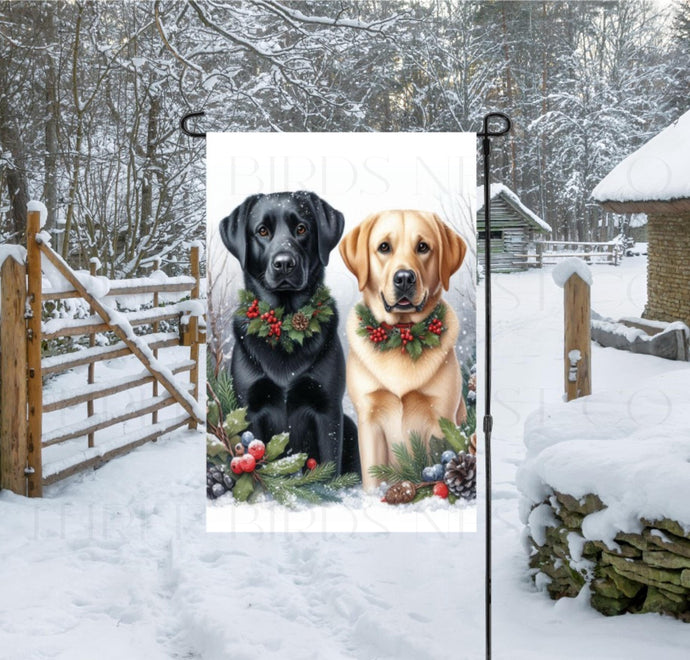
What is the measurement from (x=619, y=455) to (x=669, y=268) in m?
5.17

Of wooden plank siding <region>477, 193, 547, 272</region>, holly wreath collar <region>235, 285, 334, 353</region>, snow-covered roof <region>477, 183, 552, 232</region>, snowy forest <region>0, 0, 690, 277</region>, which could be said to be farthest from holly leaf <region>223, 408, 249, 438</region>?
wooden plank siding <region>477, 193, 547, 272</region>

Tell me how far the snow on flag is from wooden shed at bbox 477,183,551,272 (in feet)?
18.8

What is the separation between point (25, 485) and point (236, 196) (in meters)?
2.41

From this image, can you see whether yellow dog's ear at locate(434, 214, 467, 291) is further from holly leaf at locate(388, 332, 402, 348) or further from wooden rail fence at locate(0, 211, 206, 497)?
wooden rail fence at locate(0, 211, 206, 497)

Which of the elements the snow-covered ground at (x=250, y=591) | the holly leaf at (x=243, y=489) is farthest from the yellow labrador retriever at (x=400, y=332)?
the snow-covered ground at (x=250, y=591)

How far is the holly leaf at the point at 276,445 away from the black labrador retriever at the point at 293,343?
0.06ft

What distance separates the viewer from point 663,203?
22.3ft

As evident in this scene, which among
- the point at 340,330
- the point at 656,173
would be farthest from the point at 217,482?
the point at 656,173

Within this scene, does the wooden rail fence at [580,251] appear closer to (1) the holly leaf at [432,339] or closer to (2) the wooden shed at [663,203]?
(2) the wooden shed at [663,203]

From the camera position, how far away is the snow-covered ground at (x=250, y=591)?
2.87m

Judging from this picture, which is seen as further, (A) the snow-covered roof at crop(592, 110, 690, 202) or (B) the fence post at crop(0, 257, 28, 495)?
(A) the snow-covered roof at crop(592, 110, 690, 202)

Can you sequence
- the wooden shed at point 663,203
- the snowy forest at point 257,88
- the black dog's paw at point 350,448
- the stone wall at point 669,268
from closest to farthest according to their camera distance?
the black dog's paw at point 350,448, the snowy forest at point 257,88, the wooden shed at point 663,203, the stone wall at point 669,268

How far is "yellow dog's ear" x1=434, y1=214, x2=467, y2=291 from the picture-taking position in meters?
2.66

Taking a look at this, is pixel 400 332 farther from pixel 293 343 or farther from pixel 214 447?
pixel 214 447
